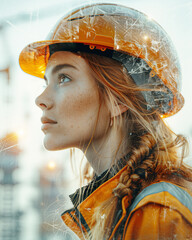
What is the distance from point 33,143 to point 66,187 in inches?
9.9

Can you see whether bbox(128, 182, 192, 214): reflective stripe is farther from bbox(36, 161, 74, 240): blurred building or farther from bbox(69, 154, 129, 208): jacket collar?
bbox(36, 161, 74, 240): blurred building

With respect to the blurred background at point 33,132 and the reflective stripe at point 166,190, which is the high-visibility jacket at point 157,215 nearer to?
the reflective stripe at point 166,190

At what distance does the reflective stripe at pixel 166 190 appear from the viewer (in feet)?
2.97

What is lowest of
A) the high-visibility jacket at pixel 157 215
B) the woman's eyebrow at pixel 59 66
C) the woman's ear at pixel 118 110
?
the high-visibility jacket at pixel 157 215

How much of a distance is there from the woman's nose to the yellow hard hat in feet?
0.74

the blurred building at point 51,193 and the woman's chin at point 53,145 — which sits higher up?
the woman's chin at point 53,145

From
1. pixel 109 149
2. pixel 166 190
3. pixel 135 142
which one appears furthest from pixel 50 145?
pixel 166 190

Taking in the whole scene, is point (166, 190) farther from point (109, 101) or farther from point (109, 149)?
point (109, 101)

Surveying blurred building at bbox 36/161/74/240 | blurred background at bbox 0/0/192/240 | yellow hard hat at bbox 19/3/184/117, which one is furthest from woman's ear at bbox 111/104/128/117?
blurred building at bbox 36/161/74/240

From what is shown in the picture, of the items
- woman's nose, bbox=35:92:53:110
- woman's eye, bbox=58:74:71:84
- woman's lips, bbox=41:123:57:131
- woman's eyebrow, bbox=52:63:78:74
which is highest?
woman's eyebrow, bbox=52:63:78:74

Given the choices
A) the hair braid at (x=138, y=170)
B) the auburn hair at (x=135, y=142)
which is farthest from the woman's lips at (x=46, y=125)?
the hair braid at (x=138, y=170)

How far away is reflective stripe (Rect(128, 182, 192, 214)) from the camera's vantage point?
906 mm

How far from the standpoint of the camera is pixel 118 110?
1.09 meters

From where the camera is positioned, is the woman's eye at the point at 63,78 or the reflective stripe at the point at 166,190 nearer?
the reflective stripe at the point at 166,190
